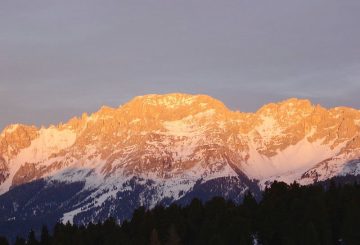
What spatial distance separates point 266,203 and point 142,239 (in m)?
20.9

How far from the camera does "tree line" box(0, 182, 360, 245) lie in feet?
441

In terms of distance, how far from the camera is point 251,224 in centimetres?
14238

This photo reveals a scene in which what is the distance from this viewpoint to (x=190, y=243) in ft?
501

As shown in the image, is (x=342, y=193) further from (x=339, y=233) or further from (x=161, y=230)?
(x=161, y=230)

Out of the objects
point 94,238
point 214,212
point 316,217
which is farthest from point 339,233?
point 94,238

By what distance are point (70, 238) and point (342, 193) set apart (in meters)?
46.2

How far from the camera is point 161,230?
513 feet

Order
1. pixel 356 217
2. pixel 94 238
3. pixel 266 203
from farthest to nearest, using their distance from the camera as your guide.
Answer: pixel 94 238
pixel 266 203
pixel 356 217

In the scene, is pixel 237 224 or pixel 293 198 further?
pixel 293 198

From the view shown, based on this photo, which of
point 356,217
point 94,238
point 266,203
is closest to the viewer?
point 356,217

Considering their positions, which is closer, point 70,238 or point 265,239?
point 265,239

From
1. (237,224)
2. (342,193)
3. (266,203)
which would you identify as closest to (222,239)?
(237,224)

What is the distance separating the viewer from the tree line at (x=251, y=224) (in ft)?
441

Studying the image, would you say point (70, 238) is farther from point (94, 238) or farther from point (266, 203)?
point (266, 203)
